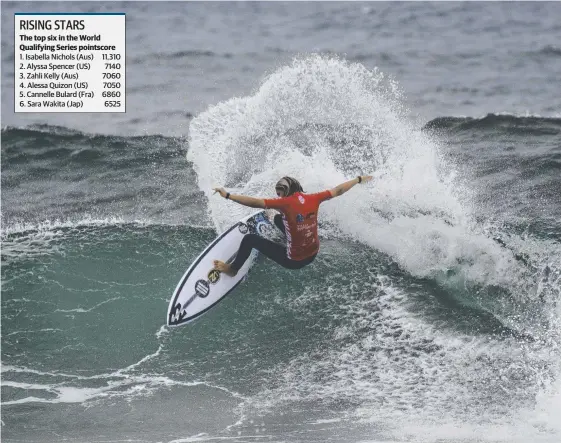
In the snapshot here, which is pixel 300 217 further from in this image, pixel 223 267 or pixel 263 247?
pixel 223 267

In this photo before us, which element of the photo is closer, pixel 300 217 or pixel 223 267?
pixel 300 217

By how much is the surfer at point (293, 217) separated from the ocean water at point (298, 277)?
46.8 inches

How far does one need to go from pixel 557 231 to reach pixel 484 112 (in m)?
7.19

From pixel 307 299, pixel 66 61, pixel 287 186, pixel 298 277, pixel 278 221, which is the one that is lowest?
pixel 307 299

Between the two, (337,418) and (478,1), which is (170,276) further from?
(478,1)

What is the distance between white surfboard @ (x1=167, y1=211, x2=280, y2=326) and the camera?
11.1 m

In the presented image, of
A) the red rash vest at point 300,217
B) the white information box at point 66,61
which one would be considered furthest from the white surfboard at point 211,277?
the white information box at point 66,61

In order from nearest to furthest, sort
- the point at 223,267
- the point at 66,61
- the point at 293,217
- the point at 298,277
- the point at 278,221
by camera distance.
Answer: the point at 293,217 → the point at 278,221 → the point at 223,267 → the point at 298,277 → the point at 66,61

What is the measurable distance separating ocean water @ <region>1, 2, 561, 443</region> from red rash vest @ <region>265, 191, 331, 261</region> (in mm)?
1357

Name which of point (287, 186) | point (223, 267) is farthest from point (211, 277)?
point (287, 186)

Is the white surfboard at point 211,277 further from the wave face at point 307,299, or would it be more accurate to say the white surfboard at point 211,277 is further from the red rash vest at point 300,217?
the red rash vest at point 300,217

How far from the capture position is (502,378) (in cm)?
997

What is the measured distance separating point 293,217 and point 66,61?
5.53 meters

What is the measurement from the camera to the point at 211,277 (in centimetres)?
1141
